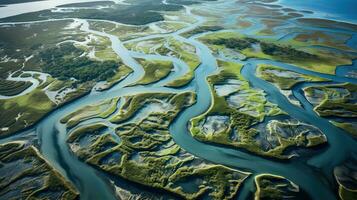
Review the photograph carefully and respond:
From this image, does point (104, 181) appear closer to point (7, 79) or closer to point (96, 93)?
point (96, 93)

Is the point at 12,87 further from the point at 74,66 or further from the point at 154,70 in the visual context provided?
the point at 154,70

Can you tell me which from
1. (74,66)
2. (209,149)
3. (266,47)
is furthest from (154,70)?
(266,47)

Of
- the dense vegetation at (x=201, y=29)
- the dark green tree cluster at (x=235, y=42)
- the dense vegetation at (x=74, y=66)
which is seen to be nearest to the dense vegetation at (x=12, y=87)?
the dense vegetation at (x=74, y=66)

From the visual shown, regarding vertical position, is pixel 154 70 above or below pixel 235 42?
below

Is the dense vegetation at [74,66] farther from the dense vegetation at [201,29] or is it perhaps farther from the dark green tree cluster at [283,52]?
the dark green tree cluster at [283,52]

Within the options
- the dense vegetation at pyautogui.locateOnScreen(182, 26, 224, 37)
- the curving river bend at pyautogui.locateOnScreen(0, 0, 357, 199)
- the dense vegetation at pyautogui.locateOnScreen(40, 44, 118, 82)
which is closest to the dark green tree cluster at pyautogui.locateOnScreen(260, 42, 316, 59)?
the curving river bend at pyautogui.locateOnScreen(0, 0, 357, 199)

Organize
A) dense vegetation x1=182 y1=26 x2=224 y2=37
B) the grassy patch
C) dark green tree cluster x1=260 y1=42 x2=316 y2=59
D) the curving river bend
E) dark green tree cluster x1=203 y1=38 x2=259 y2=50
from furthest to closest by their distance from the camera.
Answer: dense vegetation x1=182 y1=26 x2=224 y2=37
dark green tree cluster x1=203 y1=38 x2=259 y2=50
dark green tree cluster x1=260 y1=42 x2=316 y2=59
the grassy patch
the curving river bend

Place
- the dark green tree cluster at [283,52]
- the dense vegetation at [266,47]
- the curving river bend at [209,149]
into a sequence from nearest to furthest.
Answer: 1. the curving river bend at [209,149]
2. the dark green tree cluster at [283,52]
3. the dense vegetation at [266,47]

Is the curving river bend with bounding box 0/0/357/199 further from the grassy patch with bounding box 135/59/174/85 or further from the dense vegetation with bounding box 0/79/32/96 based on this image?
the dense vegetation with bounding box 0/79/32/96
